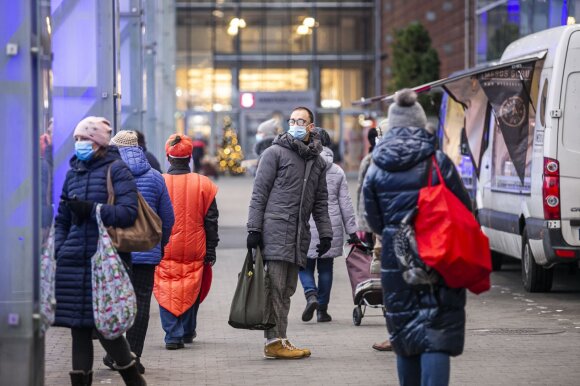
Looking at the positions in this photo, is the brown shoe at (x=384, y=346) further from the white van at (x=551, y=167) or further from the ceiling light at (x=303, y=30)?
the ceiling light at (x=303, y=30)

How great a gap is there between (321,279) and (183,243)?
2138mm

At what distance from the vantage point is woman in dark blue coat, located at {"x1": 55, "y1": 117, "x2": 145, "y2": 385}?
745 cm

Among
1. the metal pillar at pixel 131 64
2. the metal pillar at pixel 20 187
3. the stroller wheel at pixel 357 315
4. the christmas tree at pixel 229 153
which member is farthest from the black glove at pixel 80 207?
the christmas tree at pixel 229 153

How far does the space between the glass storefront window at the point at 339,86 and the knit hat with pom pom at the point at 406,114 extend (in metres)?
54.5

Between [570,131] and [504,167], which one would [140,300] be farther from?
[504,167]

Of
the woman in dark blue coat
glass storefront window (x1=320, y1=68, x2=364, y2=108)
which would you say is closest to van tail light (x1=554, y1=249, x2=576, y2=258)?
the woman in dark blue coat

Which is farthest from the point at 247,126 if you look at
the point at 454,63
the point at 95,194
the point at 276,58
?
the point at 95,194

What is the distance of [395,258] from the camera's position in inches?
263

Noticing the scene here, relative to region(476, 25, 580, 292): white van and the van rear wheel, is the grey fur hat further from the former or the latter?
the van rear wheel

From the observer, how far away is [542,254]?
539 inches

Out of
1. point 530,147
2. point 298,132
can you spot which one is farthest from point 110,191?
point 530,147

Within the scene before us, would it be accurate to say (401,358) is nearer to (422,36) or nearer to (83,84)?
(83,84)

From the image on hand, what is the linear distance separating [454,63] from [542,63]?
26.9 metres

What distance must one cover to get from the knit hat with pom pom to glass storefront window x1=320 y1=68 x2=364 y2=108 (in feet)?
179
